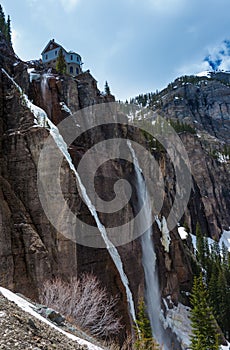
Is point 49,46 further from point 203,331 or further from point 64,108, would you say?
point 203,331

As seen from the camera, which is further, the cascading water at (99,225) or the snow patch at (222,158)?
the snow patch at (222,158)

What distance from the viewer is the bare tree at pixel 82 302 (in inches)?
724

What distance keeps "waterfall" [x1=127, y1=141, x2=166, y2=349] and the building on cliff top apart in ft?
135

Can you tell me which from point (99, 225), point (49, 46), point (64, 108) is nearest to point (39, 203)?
point (99, 225)

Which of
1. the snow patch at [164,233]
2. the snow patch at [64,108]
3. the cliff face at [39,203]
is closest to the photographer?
the cliff face at [39,203]

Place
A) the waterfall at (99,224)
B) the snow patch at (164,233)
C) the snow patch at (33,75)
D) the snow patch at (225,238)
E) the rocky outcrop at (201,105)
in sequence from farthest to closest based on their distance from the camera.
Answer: the rocky outcrop at (201,105) < the snow patch at (225,238) < the snow patch at (164,233) < the snow patch at (33,75) < the waterfall at (99,224)

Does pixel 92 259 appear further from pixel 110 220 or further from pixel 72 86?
pixel 72 86

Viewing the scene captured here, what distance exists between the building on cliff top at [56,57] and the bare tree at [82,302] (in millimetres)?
57662

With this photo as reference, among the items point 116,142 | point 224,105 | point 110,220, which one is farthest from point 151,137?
point 224,105

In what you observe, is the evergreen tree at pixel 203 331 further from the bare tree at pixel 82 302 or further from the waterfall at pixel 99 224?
the bare tree at pixel 82 302

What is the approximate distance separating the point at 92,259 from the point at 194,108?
16053 cm

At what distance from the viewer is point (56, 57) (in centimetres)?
6981

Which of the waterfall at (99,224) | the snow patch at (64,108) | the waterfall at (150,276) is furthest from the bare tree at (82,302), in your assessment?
the snow patch at (64,108)

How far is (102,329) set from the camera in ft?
65.1
